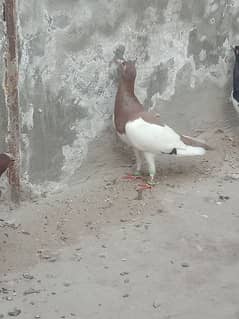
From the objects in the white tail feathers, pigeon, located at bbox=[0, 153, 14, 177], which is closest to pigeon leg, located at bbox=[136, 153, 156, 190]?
the white tail feathers

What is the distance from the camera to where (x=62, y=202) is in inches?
187

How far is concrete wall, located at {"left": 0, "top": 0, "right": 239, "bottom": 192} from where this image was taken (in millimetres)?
4562

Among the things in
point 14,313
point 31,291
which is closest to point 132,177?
point 31,291

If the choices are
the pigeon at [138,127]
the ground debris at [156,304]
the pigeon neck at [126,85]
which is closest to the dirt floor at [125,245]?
the ground debris at [156,304]

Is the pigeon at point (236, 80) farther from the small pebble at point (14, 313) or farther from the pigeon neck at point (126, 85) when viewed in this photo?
the small pebble at point (14, 313)

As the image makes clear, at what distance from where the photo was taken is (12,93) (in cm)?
447

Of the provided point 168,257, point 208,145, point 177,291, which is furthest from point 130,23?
point 177,291

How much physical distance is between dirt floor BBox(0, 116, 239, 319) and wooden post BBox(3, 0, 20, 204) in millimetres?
215

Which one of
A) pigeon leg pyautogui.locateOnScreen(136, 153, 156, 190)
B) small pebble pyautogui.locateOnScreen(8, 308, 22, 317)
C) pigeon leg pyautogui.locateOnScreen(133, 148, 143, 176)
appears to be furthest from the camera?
pigeon leg pyautogui.locateOnScreen(133, 148, 143, 176)

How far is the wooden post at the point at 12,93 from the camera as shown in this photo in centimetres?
435

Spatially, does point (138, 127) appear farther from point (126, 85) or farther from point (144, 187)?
point (144, 187)

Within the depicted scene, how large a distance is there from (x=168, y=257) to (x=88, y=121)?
1184mm

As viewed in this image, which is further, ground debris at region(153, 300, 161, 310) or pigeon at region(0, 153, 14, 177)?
pigeon at region(0, 153, 14, 177)

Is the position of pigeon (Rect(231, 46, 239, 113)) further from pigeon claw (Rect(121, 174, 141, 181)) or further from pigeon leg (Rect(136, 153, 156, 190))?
pigeon claw (Rect(121, 174, 141, 181))
